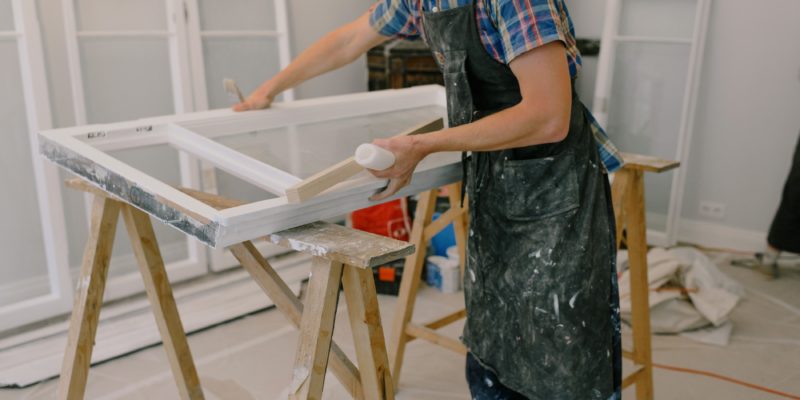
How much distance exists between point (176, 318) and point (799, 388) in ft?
7.37

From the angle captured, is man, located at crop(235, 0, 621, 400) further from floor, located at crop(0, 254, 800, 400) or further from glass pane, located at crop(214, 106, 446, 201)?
floor, located at crop(0, 254, 800, 400)

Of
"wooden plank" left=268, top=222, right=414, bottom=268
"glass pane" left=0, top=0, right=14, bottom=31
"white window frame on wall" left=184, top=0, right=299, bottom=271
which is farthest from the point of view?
"white window frame on wall" left=184, top=0, right=299, bottom=271

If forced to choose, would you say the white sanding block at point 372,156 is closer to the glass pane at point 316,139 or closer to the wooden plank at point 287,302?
the glass pane at point 316,139

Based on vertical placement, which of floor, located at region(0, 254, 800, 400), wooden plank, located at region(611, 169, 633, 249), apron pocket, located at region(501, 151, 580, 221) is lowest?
floor, located at region(0, 254, 800, 400)

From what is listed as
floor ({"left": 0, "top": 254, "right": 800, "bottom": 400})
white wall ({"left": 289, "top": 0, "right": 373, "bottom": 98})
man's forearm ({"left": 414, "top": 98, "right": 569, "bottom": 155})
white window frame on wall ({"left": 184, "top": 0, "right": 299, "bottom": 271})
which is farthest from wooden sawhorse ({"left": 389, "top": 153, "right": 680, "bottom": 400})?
white wall ({"left": 289, "top": 0, "right": 373, "bottom": 98})

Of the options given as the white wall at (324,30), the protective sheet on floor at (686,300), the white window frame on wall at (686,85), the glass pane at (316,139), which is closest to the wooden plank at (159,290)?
the glass pane at (316,139)

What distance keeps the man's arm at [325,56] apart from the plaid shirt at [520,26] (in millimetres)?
208

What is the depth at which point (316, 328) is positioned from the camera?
3.90 feet

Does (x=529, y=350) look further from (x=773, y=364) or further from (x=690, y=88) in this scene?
(x=690, y=88)

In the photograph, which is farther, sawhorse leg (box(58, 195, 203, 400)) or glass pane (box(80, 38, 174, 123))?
glass pane (box(80, 38, 174, 123))

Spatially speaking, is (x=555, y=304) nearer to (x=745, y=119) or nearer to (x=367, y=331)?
(x=367, y=331)

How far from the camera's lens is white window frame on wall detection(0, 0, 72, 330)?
2.54m

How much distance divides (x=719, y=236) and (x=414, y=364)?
2.29 metres

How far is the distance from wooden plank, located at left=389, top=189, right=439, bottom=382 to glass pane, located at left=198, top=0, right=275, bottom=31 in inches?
64.6
